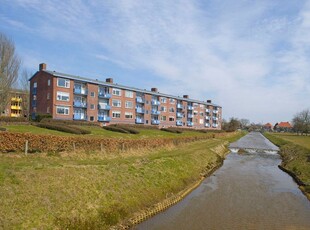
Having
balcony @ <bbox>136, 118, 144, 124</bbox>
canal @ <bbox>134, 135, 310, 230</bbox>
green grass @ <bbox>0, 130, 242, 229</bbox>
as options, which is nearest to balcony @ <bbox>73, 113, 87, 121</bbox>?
balcony @ <bbox>136, 118, 144, 124</bbox>

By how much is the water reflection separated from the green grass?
195cm

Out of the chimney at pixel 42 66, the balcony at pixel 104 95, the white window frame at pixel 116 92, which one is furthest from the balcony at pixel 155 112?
the chimney at pixel 42 66

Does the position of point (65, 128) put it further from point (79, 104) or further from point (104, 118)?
point (104, 118)

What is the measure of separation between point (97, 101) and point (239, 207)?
59.2 metres

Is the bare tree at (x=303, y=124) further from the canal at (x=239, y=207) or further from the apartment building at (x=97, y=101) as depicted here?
A: the canal at (x=239, y=207)

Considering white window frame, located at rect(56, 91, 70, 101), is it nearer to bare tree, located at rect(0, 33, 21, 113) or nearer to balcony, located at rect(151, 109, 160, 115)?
bare tree, located at rect(0, 33, 21, 113)

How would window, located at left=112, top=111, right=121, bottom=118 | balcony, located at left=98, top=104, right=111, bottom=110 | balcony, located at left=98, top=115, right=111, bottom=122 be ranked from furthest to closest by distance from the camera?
window, located at left=112, top=111, right=121, bottom=118 → balcony, located at left=98, top=104, right=111, bottom=110 → balcony, located at left=98, top=115, right=111, bottom=122

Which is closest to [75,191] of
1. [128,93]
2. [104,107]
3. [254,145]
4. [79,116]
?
[79,116]

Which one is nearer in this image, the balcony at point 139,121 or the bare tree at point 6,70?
the bare tree at point 6,70

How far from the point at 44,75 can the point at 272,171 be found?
5245 cm

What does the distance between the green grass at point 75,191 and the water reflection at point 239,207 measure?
6.39 feet

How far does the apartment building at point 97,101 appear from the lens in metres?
67.0

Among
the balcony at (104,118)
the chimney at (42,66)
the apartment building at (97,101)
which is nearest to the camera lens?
the apartment building at (97,101)

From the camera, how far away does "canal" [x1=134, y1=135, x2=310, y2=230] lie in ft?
57.6
